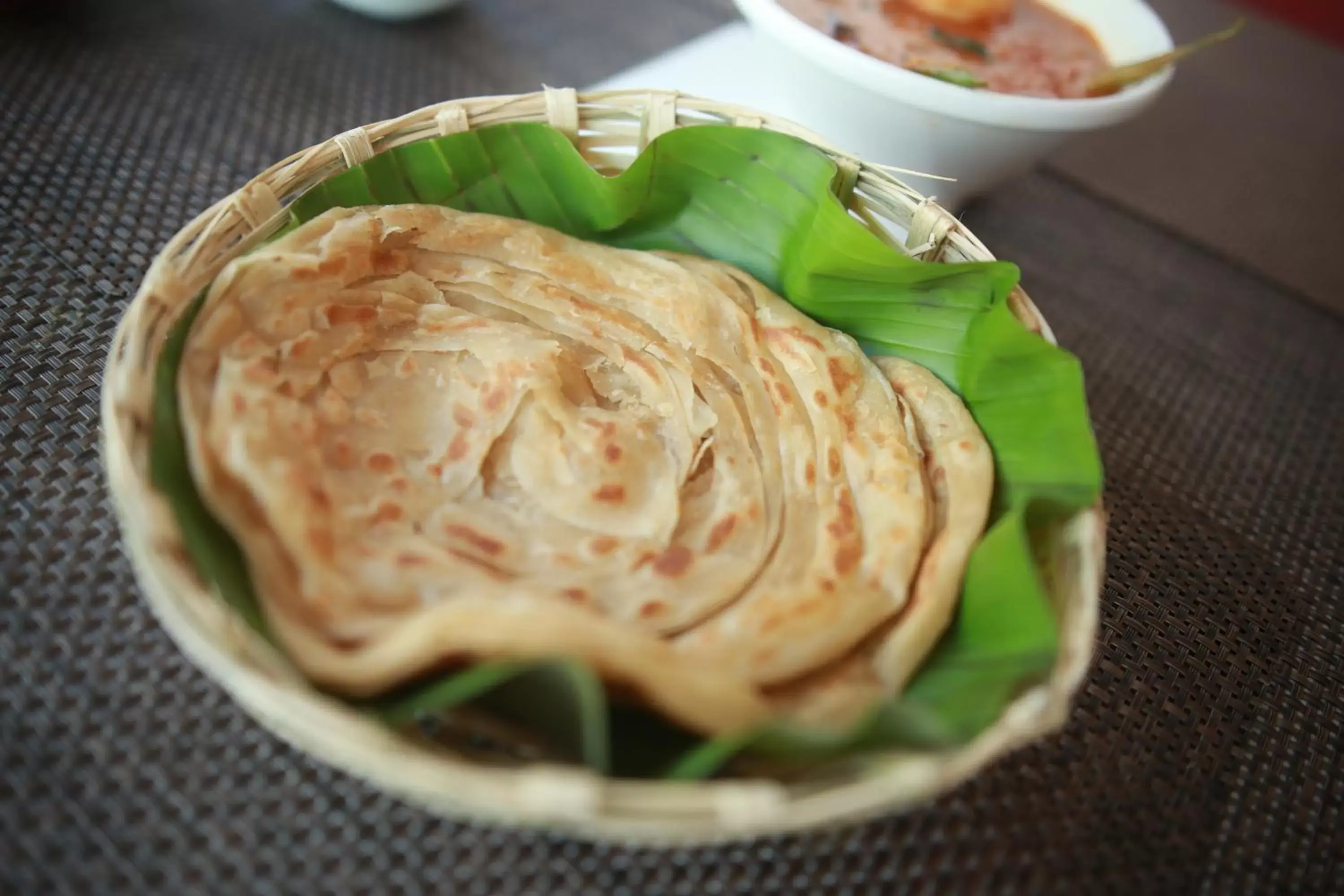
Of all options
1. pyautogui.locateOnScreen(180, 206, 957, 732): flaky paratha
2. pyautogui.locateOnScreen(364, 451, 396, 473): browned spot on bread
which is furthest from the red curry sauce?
pyautogui.locateOnScreen(364, 451, 396, 473): browned spot on bread

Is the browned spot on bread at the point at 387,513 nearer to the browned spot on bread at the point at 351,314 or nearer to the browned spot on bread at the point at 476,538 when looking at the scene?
the browned spot on bread at the point at 476,538

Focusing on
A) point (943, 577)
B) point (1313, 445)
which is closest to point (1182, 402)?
point (1313, 445)

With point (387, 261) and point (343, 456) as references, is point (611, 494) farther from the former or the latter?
point (387, 261)

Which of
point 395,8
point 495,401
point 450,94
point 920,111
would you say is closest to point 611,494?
point 495,401

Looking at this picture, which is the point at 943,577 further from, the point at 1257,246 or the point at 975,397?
the point at 1257,246

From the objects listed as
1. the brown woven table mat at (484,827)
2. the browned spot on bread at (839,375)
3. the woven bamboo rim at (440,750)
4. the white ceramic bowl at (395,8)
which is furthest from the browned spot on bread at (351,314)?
the white ceramic bowl at (395,8)

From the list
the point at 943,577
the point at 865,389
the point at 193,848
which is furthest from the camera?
the point at 865,389

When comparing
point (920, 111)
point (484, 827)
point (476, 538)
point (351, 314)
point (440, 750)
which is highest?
point (920, 111)

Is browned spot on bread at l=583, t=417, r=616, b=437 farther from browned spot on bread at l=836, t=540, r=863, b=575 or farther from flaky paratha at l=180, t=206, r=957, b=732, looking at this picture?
browned spot on bread at l=836, t=540, r=863, b=575
